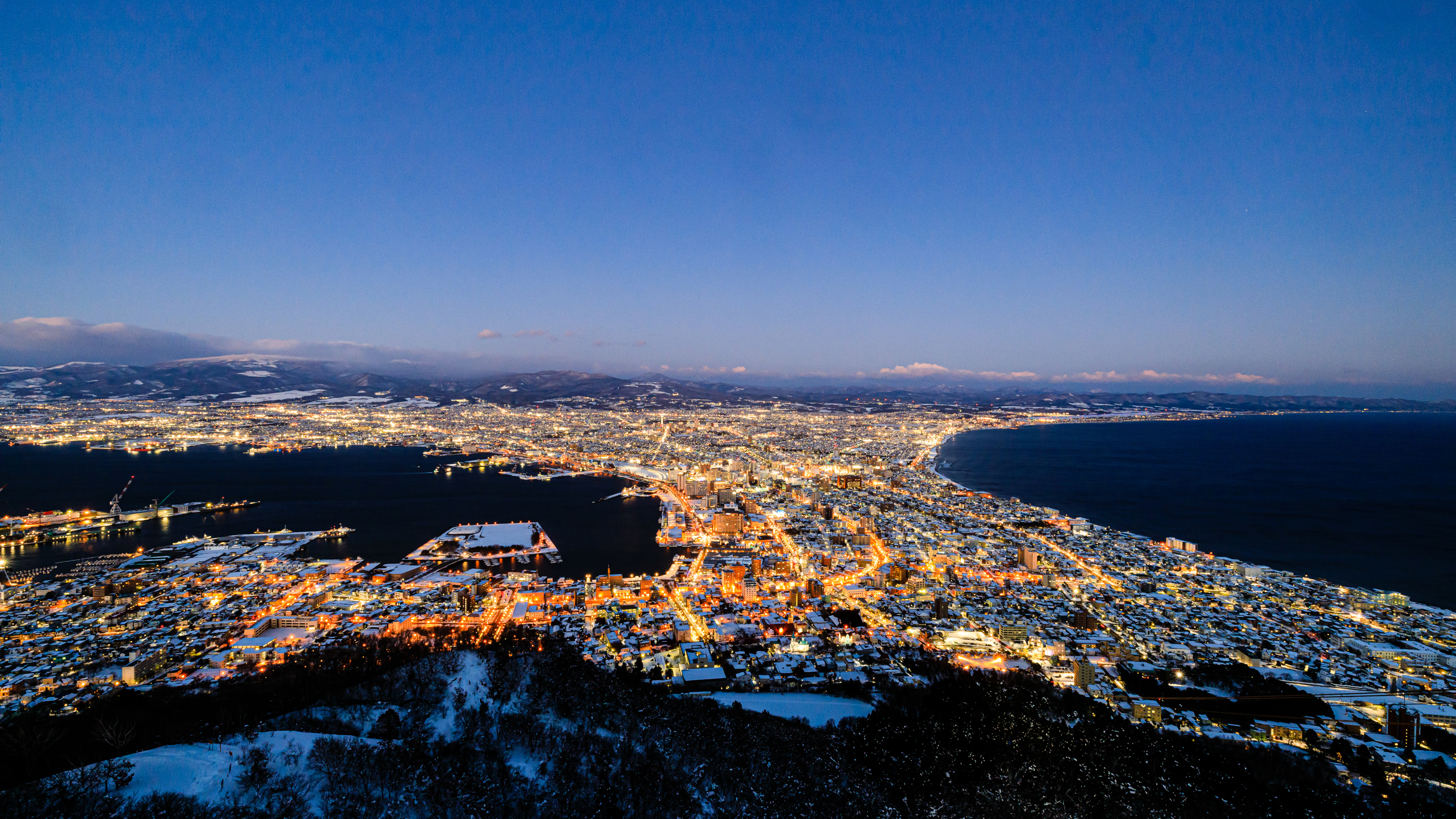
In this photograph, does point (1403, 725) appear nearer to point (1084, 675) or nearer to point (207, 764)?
point (1084, 675)

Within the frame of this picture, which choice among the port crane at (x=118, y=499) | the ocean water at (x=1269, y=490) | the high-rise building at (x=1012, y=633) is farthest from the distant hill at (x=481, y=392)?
the high-rise building at (x=1012, y=633)

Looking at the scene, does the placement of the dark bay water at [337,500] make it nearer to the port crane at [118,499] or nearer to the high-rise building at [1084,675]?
the port crane at [118,499]

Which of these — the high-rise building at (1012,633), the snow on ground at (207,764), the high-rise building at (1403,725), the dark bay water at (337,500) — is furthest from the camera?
the dark bay water at (337,500)

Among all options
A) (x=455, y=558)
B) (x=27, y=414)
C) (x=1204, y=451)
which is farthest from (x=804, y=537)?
(x=27, y=414)

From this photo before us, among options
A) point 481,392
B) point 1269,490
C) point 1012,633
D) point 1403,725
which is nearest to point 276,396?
point 481,392

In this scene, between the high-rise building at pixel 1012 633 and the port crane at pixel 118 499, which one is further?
the port crane at pixel 118 499

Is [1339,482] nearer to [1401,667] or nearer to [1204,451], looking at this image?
[1204,451]

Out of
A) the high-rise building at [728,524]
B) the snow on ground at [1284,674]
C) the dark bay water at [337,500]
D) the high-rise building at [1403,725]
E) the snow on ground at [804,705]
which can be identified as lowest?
the dark bay water at [337,500]

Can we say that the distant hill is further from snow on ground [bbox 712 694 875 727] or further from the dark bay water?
snow on ground [bbox 712 694 875 727]
